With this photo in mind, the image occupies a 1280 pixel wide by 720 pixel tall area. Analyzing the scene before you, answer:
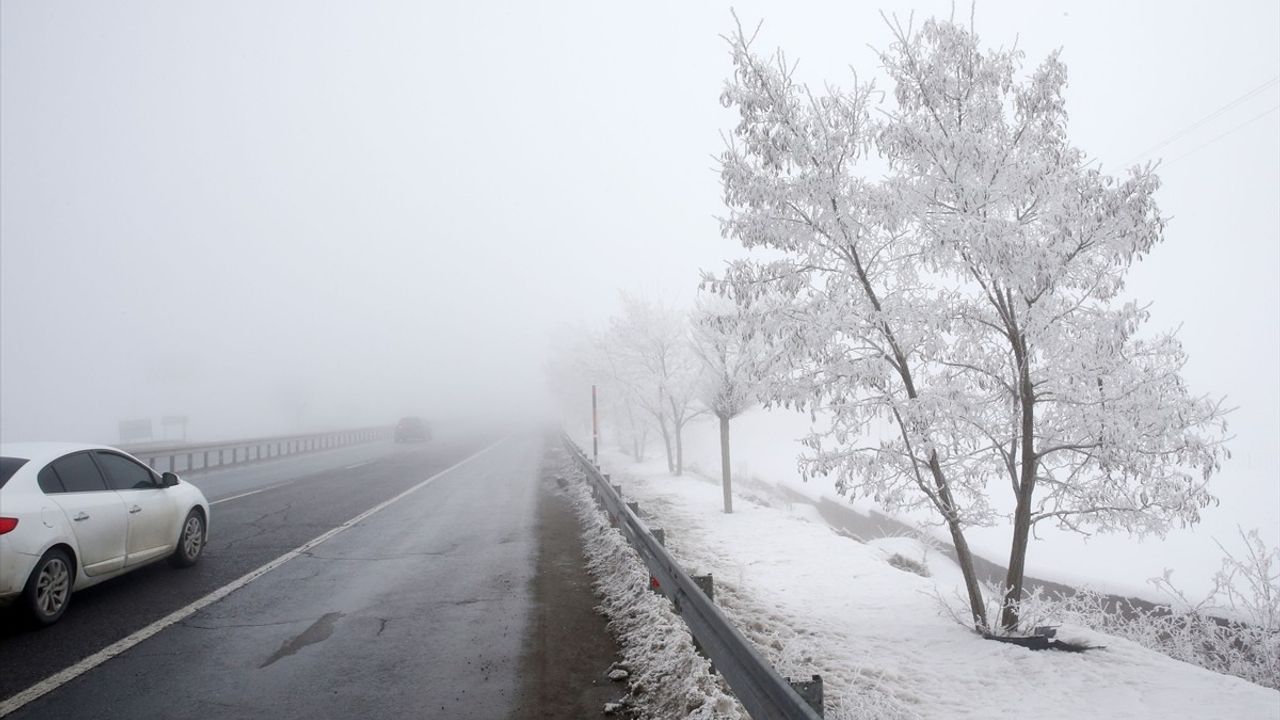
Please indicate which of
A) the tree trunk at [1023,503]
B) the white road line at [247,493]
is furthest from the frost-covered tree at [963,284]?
the white road line at [247,493]

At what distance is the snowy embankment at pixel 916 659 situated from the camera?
4.81m

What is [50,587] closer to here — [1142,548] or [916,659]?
[916,659]

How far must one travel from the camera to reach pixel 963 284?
20.5 feet

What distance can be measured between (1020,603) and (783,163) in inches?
183

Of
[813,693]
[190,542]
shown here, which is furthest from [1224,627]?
[190,542]

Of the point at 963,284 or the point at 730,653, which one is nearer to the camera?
the point at 730,653

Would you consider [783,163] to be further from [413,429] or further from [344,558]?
[413,429]

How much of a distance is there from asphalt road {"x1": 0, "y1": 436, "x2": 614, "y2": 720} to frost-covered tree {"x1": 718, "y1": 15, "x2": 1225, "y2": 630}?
3.41 m

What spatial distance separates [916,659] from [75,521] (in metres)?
7.59

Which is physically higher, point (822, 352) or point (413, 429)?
point (822, 352)

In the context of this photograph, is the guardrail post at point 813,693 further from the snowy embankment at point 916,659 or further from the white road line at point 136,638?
the white road line at point 136,638

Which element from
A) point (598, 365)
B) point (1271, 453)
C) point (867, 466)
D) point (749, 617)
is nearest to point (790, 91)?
point (867, 466)

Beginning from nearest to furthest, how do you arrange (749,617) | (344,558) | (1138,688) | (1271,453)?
(1138,688) → (749,617) → (344,558) → (1271,453)

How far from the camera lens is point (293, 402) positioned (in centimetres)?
7556
